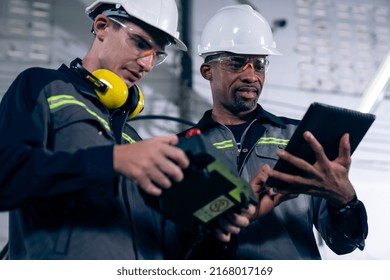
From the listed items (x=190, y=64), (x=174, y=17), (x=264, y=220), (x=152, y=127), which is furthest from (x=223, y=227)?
(x=190, y=64)

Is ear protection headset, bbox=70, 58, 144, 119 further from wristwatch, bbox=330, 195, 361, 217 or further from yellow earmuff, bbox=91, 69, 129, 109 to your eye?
wristwatch, bbox=330, 195, 361, 217

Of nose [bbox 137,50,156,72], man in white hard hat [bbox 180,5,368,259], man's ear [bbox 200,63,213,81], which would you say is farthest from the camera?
man's ear [bbox 200,63,213,81]

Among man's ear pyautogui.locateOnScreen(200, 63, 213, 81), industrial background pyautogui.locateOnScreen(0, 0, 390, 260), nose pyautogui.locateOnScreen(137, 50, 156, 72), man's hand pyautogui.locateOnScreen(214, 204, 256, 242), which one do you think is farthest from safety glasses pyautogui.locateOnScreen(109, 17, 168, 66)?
industrial background pyautogui.locateOnScreen(0, 0, 390, 260)

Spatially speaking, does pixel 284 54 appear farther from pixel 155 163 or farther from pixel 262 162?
pixel 155 163

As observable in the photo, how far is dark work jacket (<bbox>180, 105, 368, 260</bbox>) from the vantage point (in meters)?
1.49

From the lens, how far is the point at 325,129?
1.27m

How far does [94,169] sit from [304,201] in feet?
2.67

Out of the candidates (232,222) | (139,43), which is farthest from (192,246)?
Answer: (139,43)

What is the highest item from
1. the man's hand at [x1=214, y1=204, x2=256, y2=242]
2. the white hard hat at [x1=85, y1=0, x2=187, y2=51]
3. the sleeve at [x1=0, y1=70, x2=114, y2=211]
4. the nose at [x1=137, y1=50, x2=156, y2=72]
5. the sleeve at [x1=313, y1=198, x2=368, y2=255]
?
the white hard hat at [x1=85, y1=0, x2=187, y2=51]

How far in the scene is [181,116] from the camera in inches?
157

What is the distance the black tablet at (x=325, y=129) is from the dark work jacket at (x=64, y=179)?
416mm

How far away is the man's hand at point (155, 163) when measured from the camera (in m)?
0.95

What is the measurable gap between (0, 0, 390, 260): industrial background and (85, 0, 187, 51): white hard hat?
1.88 meters

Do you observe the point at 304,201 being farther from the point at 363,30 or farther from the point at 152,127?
the point at 363,30
